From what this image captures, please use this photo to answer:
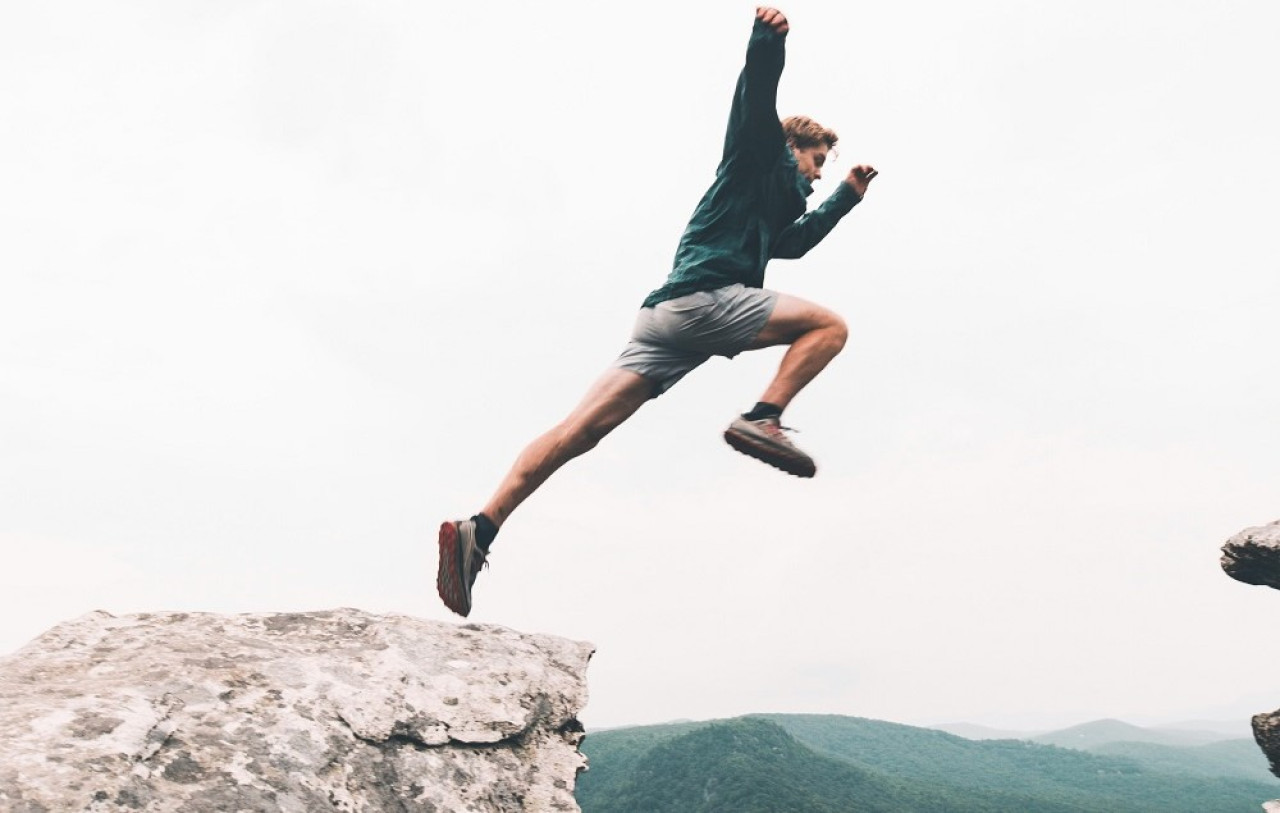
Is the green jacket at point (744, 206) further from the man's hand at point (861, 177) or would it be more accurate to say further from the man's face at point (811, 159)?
the man's hand at point (861, 177)

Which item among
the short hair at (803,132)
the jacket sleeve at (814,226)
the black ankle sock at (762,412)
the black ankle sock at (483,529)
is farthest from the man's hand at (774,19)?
the black ankle sock at (483,529)

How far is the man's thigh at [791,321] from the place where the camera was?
4605 mm

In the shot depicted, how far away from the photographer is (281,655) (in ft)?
12.0

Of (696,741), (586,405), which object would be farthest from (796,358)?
(696,741)

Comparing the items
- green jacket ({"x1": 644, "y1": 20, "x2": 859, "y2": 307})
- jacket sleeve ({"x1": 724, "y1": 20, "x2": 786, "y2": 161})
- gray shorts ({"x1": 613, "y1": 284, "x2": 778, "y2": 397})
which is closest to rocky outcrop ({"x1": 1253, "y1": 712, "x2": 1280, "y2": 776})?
gray shorts ({"x1": 613, "y1": 284, "x2": 778, "y2": 397})

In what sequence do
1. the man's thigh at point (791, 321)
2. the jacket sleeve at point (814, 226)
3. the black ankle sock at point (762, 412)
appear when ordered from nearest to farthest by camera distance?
the black ankle sock at point (762, 412) < the man's thigh at point (791, 321) < the jacket sleeve at point (814, 226)

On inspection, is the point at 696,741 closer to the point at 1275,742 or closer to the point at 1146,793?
the point at 1146,793

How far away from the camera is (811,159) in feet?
15.9

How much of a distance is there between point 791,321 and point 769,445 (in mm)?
756

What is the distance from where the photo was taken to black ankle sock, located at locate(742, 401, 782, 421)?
177 inches

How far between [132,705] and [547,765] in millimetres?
1779

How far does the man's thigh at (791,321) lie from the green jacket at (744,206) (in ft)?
0.71

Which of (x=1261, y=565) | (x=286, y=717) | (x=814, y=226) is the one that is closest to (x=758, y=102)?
(x=814, y=226)

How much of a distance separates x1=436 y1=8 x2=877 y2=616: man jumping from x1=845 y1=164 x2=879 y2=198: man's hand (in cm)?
74
